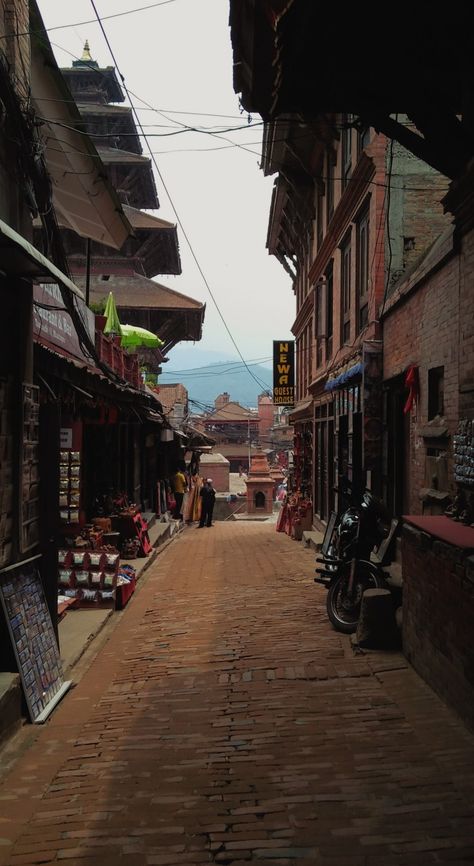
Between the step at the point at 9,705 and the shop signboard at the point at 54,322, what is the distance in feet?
14.2

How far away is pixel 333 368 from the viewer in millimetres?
14977

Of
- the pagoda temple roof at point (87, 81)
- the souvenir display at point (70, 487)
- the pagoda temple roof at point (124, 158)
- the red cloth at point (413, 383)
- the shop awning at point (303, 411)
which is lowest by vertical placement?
the souvenir display at point (70, 487)

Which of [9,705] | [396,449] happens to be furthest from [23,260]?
[396,449]

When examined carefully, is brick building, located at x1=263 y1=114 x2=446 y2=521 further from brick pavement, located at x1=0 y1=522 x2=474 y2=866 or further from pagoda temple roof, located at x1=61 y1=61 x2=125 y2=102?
pagoda temple roof, located at x1=61 y1=61 x2=125 y2=102

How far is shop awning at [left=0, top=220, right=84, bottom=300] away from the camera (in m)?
4.07

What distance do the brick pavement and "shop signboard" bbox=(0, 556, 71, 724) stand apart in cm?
19

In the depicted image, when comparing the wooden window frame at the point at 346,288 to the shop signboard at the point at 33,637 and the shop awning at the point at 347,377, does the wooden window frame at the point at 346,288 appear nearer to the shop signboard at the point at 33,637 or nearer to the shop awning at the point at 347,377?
the shop awning at the point at 347,377

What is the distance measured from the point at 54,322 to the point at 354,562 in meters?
5.50

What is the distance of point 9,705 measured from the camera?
4469 mm

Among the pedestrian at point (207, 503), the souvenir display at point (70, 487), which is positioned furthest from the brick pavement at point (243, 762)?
the pedestrian at point (207, 503)

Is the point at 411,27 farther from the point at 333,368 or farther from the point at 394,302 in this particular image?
the point at 333,368

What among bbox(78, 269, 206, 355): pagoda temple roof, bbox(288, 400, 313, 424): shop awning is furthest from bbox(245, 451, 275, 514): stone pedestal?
bbox(78, 269, 206, 355): pagoda temple roof

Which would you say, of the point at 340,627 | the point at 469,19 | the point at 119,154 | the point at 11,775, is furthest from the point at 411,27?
the point at 119,154

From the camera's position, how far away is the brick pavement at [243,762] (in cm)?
311
